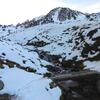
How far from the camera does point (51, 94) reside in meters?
22.8

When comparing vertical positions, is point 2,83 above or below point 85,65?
above

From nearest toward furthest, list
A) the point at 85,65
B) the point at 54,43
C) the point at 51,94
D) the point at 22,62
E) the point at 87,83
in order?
the point at 51,94 < the point at 87,83 < the point at 22,62 < the point at 85,65 < the point at 54,43

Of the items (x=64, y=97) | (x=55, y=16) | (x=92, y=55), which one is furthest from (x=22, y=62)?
(x=55, y=16)

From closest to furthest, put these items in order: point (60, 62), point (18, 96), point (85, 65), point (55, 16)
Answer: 1. point (18, 96)
2. point (85, 65)
3. point (60, 62)
4. point (55, 16)

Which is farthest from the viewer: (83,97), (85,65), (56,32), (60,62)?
(56,32)

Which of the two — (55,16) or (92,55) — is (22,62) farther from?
(55,16)

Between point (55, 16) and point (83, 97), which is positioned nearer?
point (83, 97)

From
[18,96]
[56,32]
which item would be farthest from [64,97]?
[56,32]

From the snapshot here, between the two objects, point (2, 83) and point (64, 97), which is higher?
point (2, 83)

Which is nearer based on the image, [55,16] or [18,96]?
[18,96]

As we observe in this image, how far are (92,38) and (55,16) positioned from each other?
144m

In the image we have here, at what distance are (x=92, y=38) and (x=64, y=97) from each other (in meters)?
32.5

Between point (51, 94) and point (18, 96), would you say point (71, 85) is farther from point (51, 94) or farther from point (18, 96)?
point (18, 96)

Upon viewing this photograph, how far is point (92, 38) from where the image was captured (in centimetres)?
5512
